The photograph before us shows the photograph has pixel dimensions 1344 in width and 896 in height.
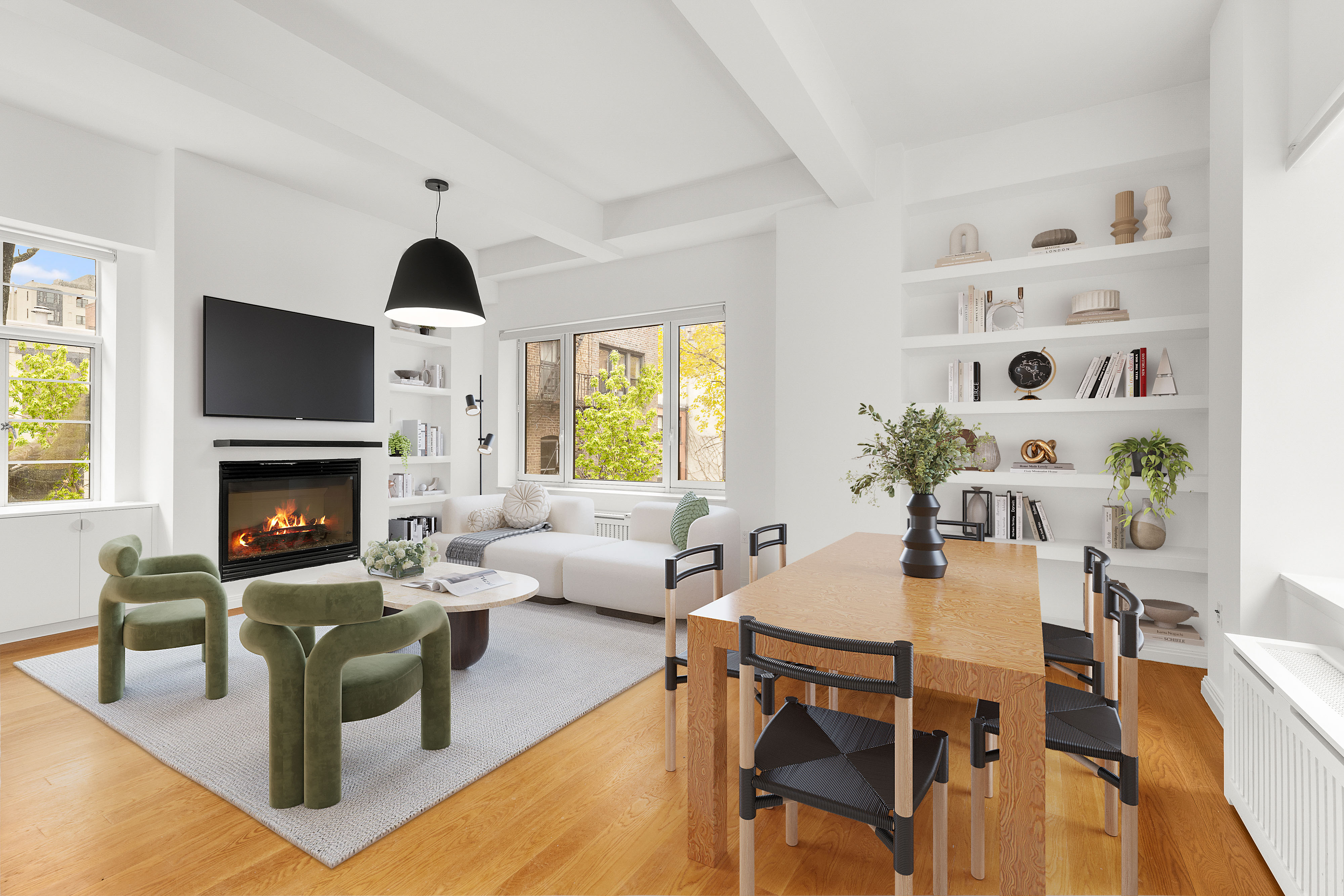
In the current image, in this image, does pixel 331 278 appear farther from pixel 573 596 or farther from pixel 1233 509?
pixel 1233 509

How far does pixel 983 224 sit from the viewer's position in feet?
13.2

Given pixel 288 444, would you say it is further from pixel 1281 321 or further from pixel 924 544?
pixel 1281 321

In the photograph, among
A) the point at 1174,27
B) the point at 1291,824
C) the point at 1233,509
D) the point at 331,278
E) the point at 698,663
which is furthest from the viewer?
the point at 331,278

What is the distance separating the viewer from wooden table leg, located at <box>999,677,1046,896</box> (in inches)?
51.1

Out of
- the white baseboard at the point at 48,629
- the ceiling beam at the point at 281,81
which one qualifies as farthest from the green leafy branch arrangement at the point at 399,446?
the ceiling beam at the point at 281,81

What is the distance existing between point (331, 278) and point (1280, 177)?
5.46m

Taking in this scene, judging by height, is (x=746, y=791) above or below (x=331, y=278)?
below

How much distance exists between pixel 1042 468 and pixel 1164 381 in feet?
2.42

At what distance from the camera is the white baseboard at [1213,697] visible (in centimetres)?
272

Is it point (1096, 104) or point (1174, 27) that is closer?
point (1174, 27)

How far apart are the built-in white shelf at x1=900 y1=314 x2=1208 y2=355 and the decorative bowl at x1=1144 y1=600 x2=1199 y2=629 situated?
1.44m

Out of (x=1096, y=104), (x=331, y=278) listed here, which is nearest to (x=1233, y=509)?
(x=1096, y=104)

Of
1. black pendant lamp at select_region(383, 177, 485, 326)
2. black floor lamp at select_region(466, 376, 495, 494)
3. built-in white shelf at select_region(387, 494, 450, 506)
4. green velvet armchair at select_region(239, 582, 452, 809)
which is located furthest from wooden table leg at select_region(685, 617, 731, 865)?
black floor lamp at select_region(466, 376, 495, 494)

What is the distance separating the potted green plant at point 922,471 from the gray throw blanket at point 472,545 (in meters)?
3.25
